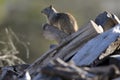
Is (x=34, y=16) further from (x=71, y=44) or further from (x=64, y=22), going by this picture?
(x=71, y=44)

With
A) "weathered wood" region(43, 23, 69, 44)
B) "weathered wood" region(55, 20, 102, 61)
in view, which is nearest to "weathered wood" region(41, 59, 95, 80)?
"weathered wood" region(55, 20, 102, 61)

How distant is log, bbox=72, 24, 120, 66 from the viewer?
499 cm

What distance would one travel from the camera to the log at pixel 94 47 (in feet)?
16.4

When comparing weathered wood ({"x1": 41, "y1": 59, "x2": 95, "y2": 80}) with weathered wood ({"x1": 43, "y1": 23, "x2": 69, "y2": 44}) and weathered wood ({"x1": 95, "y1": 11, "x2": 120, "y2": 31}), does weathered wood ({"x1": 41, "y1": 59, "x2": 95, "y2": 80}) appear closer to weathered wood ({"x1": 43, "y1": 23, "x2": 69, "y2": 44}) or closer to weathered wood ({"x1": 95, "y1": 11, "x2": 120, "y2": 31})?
weathered wood ({"x1": 95, "y1": 11, "x2": 120, "y2": 31})

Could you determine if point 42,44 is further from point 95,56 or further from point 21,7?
point 95,56

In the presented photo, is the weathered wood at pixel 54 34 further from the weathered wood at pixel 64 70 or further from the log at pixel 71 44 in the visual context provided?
the weathered wood at pixel 64 70

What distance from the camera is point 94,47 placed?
5.14 meters

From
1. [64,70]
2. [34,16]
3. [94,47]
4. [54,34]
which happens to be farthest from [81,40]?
[34,16]

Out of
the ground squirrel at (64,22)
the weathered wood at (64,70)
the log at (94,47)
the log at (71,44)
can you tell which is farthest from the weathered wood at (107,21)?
the weathered wood at (64,70)

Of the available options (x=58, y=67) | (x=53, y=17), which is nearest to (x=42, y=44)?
(x=53, y=17)

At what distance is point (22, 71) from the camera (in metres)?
5.43

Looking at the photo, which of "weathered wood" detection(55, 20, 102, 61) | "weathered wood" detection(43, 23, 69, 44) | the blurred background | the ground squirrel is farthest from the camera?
the blurred background

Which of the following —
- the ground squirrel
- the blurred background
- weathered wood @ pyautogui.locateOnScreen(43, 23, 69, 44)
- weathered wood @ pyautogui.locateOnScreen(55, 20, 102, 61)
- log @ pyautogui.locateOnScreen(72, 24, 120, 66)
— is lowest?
log @ pyautogui.locateOnScreen(72, 24, 120, 66)

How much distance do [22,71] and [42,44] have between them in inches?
620
